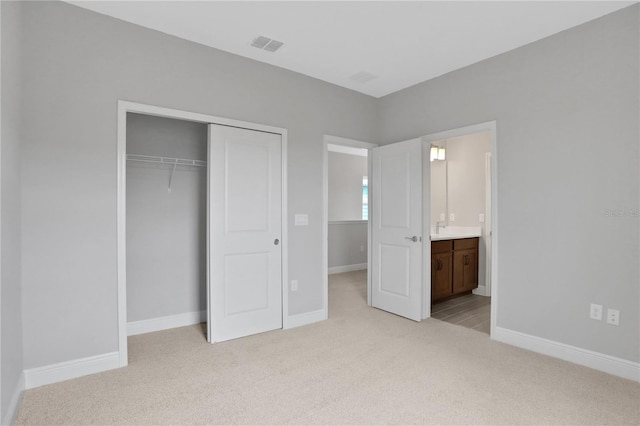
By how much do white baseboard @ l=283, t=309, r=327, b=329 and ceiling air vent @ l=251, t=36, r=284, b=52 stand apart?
266cm

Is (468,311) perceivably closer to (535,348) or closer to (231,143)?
(535,348)

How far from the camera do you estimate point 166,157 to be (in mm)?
3418

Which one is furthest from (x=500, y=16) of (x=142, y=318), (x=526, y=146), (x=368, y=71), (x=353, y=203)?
(x=353, y=203)

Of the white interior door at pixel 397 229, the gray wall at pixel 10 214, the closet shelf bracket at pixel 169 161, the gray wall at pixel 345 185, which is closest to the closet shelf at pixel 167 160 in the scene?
the closet shelf bracket at pixel 169 161

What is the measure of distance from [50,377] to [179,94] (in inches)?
92.3

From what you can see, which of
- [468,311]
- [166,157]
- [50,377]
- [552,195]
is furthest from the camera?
[468,311]

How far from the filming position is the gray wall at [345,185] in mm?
7008

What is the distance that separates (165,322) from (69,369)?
1.09 metres

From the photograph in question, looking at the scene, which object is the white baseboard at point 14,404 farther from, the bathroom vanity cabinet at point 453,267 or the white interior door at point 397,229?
the bathroom vanity cabinet at point 453,267

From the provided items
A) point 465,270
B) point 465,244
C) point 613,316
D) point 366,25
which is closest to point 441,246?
point 465,244

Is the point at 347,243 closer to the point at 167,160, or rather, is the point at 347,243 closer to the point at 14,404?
the point at 167,160

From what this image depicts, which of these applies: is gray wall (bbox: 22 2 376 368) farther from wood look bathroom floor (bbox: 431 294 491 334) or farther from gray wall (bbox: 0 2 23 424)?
wood look bathroom floor (bbox: 431 294 491 334)

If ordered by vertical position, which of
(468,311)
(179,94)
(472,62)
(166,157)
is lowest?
(468,311)

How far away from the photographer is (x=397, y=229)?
3967 mm
